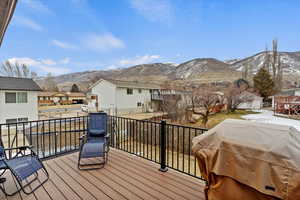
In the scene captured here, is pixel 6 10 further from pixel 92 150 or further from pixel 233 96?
pixel 233 96

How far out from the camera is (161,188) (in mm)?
2311

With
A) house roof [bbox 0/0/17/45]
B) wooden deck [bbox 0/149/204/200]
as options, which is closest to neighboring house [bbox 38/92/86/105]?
wooden deck [bbox 0/149/204/200]

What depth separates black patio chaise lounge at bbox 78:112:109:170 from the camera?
3.04m

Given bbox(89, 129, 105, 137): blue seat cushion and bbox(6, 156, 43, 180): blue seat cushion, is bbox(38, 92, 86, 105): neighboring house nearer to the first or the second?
bbox(89, 129, 105, 137): blue seat cushion

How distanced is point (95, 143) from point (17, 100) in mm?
14809

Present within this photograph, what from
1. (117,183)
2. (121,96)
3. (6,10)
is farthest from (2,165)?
(121,96)

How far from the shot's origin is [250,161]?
4.17 feet

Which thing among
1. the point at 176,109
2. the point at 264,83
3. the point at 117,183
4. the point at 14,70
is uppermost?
the point at 14,70

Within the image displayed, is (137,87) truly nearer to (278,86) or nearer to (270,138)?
(270,138)

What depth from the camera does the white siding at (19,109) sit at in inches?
511

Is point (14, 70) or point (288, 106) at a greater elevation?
point (14, 70)

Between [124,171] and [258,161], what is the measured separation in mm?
2228

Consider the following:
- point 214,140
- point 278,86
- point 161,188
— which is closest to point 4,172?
point 161,188

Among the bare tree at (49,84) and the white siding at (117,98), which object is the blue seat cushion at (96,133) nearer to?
the white siding at (117,98)
